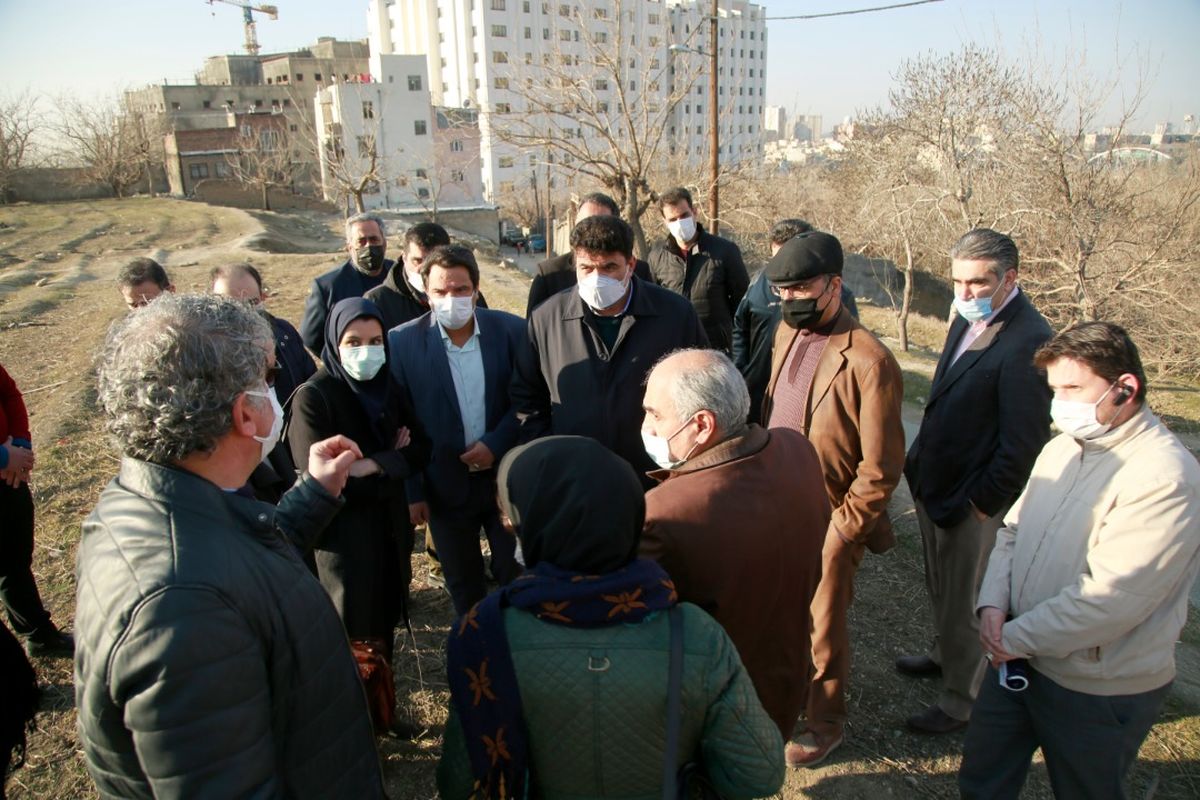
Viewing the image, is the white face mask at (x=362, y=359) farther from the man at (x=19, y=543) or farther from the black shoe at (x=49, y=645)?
the black shoe at (x=49, y=645)

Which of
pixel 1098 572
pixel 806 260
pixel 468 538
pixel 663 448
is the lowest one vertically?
pixel 468 538

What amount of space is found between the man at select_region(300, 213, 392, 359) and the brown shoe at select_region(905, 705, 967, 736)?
4.09 m

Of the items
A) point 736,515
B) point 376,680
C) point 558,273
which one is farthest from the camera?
point 558,273

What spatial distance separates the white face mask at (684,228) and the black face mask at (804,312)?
2.54 meters

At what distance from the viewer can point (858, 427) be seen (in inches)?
108

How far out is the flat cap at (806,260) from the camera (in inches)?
110

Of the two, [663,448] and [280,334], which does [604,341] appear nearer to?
[663,448]

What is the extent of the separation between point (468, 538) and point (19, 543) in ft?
7.17

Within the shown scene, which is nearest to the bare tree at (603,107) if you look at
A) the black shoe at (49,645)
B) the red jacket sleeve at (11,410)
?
the red jacket sleeve at (11,410)

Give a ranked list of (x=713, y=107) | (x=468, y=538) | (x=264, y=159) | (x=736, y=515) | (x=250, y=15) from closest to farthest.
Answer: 1. (x=736, y=515)
2. (x=468, y=538)
3. (x=713, y=107)
4. (x=264, y=159)
5. (x=250, y=15)

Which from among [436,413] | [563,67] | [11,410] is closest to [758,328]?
[436,413]

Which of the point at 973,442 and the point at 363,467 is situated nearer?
the point at 363,467

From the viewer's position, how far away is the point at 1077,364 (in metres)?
2.07

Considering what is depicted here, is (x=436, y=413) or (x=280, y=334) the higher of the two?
(x=280, y=334)
